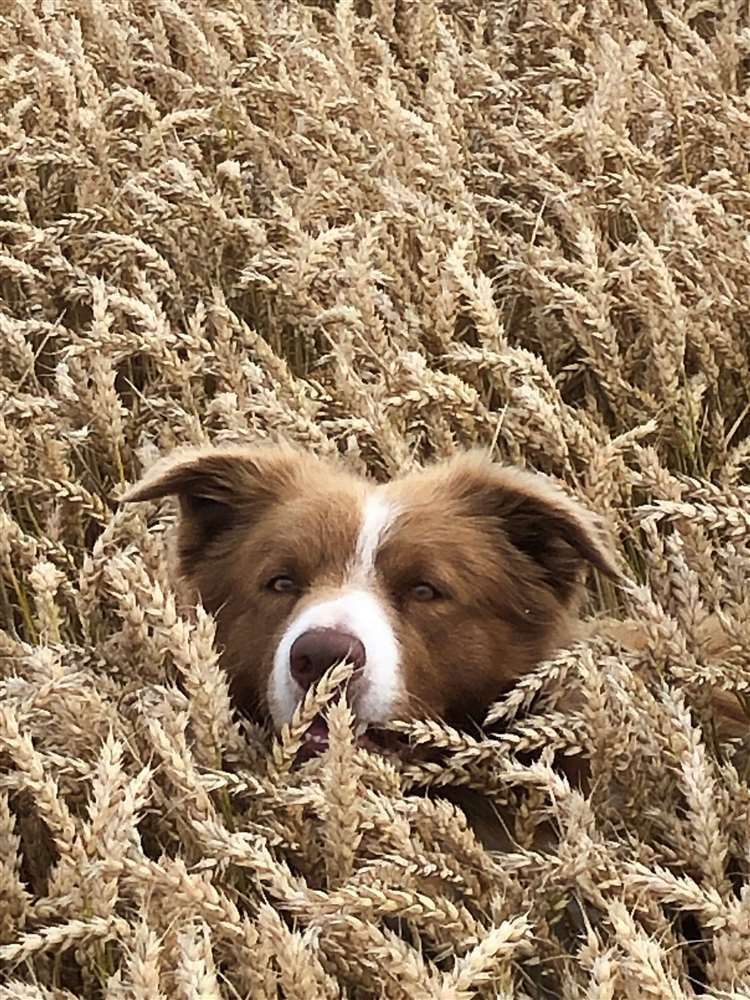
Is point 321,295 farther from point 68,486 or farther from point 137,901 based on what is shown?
point 137,901

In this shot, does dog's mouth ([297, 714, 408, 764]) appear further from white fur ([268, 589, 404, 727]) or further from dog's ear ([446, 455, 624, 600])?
dog's ear ([446, 455, 624, 600])

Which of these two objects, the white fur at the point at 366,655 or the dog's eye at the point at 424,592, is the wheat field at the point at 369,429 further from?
the dog's eye at the point at 424,592

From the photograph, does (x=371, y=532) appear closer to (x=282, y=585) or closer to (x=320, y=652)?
(x=282, y=585)

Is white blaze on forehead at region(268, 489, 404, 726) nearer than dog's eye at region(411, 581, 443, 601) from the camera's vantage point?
Yes

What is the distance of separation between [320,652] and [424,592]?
0.28 m

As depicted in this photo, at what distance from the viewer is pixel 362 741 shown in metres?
2.21

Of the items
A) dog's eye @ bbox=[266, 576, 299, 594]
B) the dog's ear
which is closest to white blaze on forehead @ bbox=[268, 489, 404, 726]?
dog's eye @ bbox=[266, 576, 299, 594]

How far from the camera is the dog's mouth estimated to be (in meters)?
2.17

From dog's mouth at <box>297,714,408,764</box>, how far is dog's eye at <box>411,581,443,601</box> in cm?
21

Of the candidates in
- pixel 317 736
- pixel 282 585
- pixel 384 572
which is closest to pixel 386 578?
pixel 384 572

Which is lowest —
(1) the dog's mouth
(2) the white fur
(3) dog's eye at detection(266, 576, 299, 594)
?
(1) the dog's mouth

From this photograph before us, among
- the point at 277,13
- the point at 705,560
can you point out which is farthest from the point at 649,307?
the point at 277,13

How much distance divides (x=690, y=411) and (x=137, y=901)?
1400 millimetres

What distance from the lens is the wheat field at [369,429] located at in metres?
1.65
